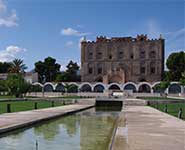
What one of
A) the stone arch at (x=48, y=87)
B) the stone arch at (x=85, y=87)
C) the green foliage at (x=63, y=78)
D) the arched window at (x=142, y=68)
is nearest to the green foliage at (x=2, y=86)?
the stone arch at (x=48, y=87)

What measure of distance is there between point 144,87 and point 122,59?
12477 mm

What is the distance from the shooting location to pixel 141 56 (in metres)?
92.4

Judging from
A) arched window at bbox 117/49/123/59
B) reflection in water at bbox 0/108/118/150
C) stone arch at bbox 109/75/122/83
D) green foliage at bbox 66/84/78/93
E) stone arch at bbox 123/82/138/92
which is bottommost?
reflection in water at bbox 0/108/118/150

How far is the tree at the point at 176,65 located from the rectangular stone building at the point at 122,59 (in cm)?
342

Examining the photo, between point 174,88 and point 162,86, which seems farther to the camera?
point 174,88

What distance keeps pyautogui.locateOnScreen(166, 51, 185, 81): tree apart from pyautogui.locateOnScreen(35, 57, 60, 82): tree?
3306cm

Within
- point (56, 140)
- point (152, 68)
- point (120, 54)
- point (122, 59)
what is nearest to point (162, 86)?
point (152, 68)

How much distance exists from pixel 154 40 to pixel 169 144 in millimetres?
83721

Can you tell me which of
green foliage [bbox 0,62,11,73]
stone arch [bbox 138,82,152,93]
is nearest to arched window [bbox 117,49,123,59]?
stone arch [bbox 138,82,152,93]

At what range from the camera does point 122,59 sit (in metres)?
93.3

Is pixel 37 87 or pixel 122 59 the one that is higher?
pixel 122 59

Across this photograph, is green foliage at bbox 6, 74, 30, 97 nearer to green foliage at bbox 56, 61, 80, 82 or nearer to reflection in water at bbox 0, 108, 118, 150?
green foliage at bbox 56, 61, 80, 82

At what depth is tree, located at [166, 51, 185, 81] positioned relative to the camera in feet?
278

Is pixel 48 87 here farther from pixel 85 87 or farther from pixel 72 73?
pixel 72 73
